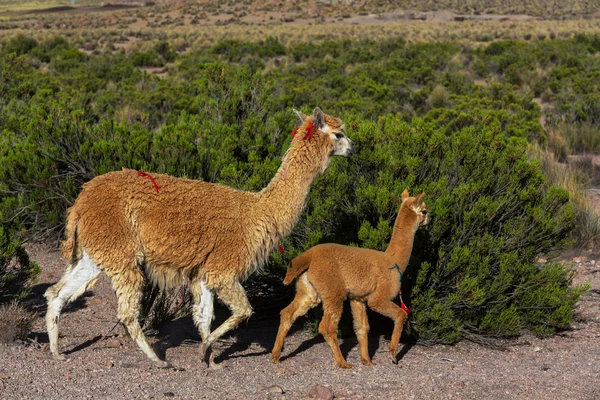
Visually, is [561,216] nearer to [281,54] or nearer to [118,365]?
[118,365]

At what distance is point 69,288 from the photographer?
594 cm

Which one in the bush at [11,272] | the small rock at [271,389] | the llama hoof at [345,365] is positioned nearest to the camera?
the small rock at [271,389]

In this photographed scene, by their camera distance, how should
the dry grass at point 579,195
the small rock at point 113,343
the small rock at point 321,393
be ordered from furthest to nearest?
1. the dry grass at point 579,195
2. the small rock at point 113,343
3. the small rock at point 321,393

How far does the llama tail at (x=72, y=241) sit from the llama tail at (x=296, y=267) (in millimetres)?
1654

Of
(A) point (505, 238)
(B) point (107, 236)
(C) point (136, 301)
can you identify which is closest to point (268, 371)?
(C) point (136, 301)

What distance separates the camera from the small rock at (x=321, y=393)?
16.9 ft

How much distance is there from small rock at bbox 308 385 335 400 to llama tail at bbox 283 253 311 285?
920 mm

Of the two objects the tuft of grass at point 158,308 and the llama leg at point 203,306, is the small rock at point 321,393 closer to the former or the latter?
the llama leg at point 203,306

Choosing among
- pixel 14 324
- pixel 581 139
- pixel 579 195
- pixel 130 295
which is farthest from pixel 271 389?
pixel 581 139

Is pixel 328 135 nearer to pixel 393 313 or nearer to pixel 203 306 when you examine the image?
pixel 393 313

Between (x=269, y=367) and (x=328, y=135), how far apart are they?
195cm

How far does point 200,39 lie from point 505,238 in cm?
4191

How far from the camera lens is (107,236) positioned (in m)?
5.59

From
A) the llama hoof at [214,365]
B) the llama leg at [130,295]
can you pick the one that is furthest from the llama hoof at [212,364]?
the llama leg at [130,295]
